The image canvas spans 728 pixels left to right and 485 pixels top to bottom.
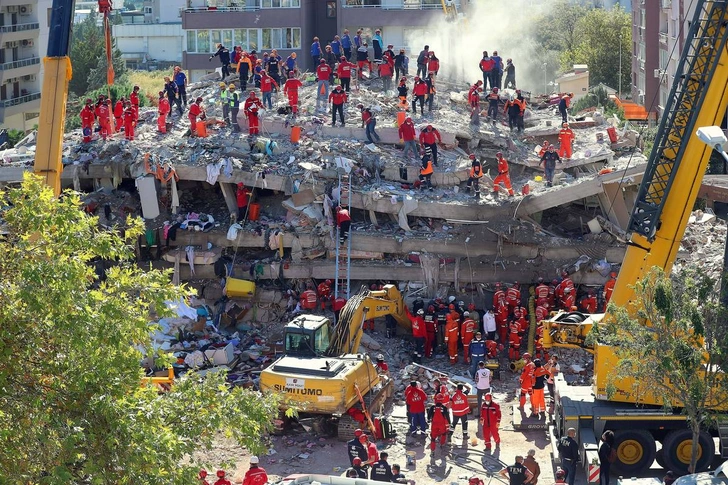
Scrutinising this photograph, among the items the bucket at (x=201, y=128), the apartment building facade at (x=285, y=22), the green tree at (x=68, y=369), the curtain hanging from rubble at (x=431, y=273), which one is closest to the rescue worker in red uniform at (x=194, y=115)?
the bucket at (x=201, y=128)

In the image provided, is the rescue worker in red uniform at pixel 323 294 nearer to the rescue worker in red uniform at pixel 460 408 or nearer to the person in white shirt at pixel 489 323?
the person in white shirt at pixel 489 323

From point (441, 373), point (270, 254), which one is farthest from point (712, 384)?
point (270, 254)

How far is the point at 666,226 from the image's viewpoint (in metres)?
20.0

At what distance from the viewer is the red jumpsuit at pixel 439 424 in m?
21.2

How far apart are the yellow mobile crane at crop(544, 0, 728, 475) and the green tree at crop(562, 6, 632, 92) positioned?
56.7 meters

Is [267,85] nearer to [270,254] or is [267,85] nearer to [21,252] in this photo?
[270,254]

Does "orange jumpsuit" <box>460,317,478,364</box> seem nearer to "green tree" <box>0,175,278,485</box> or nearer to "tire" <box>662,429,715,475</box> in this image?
"tire" <box>662,429,715,475</box>

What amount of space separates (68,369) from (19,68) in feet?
168

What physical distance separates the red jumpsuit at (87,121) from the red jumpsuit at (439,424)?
629 inches

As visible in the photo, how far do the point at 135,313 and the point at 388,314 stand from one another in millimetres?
13989

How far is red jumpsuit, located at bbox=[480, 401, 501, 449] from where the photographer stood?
2122 cm

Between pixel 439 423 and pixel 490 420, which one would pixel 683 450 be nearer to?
pixel 490 420

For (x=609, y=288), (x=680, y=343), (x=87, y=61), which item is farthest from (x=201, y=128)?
(x=87, y=61)

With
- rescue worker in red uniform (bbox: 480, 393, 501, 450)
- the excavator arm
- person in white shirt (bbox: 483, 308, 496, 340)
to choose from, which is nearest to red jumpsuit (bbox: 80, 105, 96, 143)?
the excavator arm
